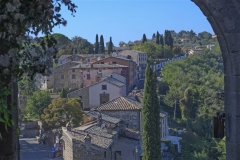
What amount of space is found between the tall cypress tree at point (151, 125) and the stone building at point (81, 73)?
13473 mm

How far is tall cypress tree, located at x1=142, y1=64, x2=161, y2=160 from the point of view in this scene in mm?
17984

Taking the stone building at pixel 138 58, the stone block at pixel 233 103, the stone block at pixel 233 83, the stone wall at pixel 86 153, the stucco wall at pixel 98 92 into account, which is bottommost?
the stone wall at pixel 86 153

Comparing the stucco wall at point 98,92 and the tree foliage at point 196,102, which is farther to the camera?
the stucco wall at point 98,92

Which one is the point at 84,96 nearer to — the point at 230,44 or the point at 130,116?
the point at 130,116

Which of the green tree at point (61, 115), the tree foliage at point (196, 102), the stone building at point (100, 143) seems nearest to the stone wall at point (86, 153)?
the stone building at point (100, 143)

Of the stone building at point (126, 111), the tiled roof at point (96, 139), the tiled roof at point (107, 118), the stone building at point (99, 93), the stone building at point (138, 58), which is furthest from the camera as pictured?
the stone building at point (138, 58)

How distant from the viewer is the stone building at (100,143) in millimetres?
13367

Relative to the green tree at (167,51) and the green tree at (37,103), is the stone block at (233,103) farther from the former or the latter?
the green tree at (167,51)

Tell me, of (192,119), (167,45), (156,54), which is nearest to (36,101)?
(192,119)

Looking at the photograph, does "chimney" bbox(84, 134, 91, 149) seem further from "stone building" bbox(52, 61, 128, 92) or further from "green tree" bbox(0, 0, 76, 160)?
"stone building" bbox(52, 61, 128, 92)

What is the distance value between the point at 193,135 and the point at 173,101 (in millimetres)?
10219

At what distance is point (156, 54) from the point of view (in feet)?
205

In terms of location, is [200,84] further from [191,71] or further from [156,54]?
[156,54]

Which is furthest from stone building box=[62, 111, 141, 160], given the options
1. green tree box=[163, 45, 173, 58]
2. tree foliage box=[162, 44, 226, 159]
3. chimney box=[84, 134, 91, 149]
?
green tree box=[163, 45, 173, 58]
